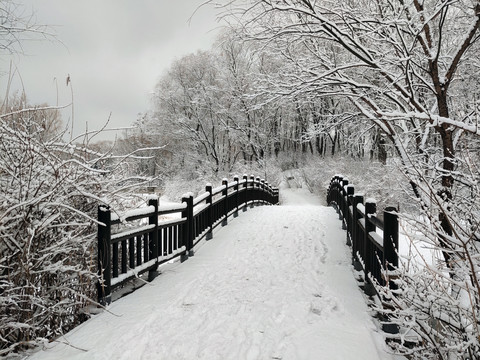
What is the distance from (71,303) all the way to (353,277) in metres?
4.20

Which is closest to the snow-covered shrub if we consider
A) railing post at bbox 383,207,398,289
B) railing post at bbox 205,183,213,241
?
railing post at bbox 383,207,398,289

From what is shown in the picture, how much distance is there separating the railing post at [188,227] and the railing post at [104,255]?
2652 millimetres

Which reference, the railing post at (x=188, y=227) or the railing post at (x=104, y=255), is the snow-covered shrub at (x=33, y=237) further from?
the railing post at (x=188, y=227)

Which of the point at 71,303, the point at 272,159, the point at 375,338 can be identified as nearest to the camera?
the point at 375,338

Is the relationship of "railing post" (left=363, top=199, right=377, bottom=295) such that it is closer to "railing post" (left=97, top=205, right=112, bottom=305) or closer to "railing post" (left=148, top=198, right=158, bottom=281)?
"railing post" (left=148, top=198, right=158, bottom=281)

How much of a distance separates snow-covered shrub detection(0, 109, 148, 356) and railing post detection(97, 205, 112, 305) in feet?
0.58

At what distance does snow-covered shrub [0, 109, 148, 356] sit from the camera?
316cm

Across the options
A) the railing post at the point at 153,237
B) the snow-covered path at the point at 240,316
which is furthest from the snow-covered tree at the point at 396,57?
the railing post at the point at 153,237

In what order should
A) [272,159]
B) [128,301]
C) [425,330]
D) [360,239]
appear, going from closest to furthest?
[425,330], [128,301], [360,239], [272,159]

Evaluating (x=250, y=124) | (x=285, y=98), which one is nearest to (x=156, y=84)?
(x=250, y=124)

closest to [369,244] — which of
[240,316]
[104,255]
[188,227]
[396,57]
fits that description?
[240,316]

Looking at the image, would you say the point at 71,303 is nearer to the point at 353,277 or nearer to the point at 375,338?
the point at 375,338

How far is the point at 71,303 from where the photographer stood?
377 centimetres

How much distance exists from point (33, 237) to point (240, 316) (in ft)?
7.89
